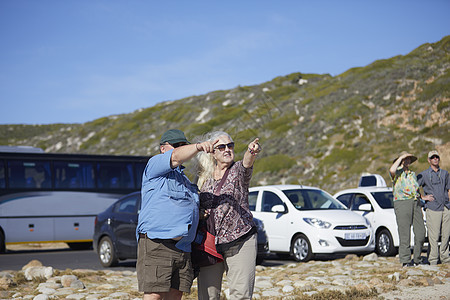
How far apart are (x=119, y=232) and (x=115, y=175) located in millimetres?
7685

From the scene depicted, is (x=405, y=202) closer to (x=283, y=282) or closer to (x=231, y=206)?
(x=283, y=282)

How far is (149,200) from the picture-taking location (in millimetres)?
4332

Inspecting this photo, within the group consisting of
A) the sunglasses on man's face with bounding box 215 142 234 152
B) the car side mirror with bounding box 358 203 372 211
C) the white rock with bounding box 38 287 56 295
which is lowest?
the white rock with bounding box 38 287 56 295

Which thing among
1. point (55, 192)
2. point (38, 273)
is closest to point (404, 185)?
point (38, 273)

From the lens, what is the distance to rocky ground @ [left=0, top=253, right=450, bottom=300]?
24.7ft

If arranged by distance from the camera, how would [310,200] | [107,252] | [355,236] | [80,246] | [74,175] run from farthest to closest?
[80,246] < [74,175] < [310,200] < [107,252] < [355,236]

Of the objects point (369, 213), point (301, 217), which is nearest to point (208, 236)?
point (301, 217)

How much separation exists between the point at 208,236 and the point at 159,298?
0.63 m

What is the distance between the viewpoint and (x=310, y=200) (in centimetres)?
1337

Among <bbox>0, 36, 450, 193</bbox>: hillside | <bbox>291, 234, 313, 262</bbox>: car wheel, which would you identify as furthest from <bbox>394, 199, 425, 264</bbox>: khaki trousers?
<bbox>0, 36, 450, 193</bbox>: hillside

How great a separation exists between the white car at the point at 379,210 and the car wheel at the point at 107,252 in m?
5.91

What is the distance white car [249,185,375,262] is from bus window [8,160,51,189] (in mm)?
7917

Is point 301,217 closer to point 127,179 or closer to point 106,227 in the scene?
point 106,227

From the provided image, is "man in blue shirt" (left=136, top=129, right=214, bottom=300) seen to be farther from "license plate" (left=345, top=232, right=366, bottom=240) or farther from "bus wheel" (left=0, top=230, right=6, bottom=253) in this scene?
"bus wheel" (left=0, top=230, right=6, bottom=253)
